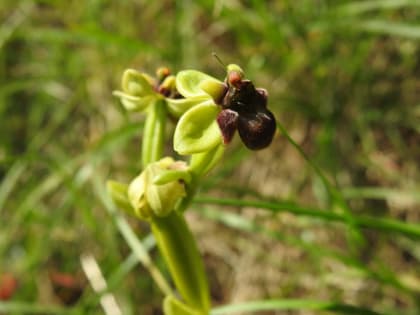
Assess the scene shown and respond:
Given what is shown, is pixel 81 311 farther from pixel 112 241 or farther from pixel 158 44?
pixel 158 44

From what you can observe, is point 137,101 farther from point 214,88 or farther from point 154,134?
point 214,88

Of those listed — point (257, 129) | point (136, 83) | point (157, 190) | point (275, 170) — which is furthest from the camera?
point (275, 170)

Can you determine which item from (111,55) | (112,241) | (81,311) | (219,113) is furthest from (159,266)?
(219,113)

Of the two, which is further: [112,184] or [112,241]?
[112,241]

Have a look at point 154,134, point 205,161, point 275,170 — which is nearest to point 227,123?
point 205,161

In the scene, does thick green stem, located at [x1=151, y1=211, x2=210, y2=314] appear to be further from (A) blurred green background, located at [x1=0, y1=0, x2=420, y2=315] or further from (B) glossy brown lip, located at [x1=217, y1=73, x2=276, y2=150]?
(A) blurred green background, located at [x1=0, y1=0, x2=420, y2=315]

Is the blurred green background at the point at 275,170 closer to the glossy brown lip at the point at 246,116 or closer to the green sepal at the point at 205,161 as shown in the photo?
the green sepal at the point at 205,161
